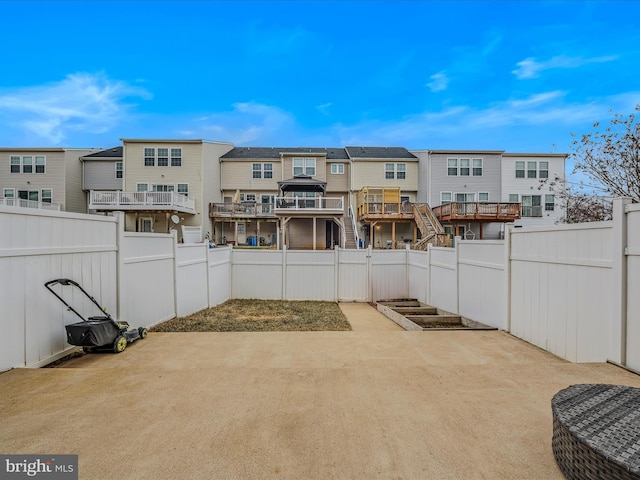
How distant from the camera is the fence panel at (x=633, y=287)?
3.75 meters

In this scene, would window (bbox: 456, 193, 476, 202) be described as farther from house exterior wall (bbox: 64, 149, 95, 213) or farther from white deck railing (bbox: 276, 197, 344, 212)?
house exterior wall (bbox: 64, 149, 95, 213)

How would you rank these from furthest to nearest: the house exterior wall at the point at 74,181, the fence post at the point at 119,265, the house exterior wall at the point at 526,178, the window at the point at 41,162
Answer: the house exterior wall at the point at 526,178 < the house exterior wall at the point at 74,181 < the window at the point at 41,162 < the fence post at the point at 119,265

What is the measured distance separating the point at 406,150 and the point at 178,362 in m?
24.0

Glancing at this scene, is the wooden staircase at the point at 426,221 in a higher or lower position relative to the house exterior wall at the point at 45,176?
lower

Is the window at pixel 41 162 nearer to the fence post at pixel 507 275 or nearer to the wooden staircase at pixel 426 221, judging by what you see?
the wooden staircase at pixel 426 221

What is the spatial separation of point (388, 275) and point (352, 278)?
52.8 inches

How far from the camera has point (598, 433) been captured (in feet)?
6.23

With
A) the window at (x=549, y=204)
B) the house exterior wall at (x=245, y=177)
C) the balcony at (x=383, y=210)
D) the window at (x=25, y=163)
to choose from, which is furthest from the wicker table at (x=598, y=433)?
the window at (x=25, y=163)

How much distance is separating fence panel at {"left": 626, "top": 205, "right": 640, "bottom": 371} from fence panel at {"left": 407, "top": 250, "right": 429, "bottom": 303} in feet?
21.7

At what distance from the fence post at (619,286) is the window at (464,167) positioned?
68.9 ft

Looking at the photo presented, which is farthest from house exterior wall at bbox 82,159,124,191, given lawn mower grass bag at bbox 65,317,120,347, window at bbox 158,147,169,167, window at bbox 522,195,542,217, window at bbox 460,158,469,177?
window at bbox 522,195,542,217

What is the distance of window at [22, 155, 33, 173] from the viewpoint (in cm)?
2323

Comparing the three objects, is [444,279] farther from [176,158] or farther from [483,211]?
[176,158]

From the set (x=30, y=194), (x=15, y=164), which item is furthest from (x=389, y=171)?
(x=15, y=164)
